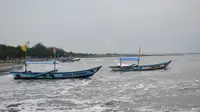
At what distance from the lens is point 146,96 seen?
1470 cm

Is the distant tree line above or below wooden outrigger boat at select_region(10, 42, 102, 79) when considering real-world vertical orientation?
above

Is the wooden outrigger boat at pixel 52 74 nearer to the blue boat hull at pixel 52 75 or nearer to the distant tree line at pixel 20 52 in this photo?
the blue boat hull at pixel 52 75

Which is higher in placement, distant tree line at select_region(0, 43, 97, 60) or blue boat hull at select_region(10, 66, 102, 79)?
distant tree line at select_region(0, 43, 97, 60)

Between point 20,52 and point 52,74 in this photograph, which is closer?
point 52,74

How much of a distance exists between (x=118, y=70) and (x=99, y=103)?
28.8 meters

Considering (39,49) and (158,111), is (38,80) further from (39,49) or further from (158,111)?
(39,49)

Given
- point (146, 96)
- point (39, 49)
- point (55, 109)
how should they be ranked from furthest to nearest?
point (39, 49) → point (146, 96) → point (55, 109)

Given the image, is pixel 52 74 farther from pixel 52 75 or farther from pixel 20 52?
pixel 20 52

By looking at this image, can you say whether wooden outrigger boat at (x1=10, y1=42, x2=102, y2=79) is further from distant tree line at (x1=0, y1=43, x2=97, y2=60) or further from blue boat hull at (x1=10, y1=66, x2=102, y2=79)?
distant tree line at (x1=0, y1=43, x2=97, y2=60)

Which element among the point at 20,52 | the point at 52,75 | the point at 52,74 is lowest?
the point at 52,75

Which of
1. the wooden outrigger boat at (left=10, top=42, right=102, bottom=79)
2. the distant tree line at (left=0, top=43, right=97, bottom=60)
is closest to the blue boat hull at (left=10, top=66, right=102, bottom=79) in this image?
the wooden outrigger boat at (left=10, top=42, right=102, bottom=79)

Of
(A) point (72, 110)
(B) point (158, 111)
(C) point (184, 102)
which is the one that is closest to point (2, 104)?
(A) point (72, 110)

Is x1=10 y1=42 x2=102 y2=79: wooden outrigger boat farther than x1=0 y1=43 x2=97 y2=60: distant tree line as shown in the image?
No

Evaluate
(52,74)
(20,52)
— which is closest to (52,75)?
(52,74)
